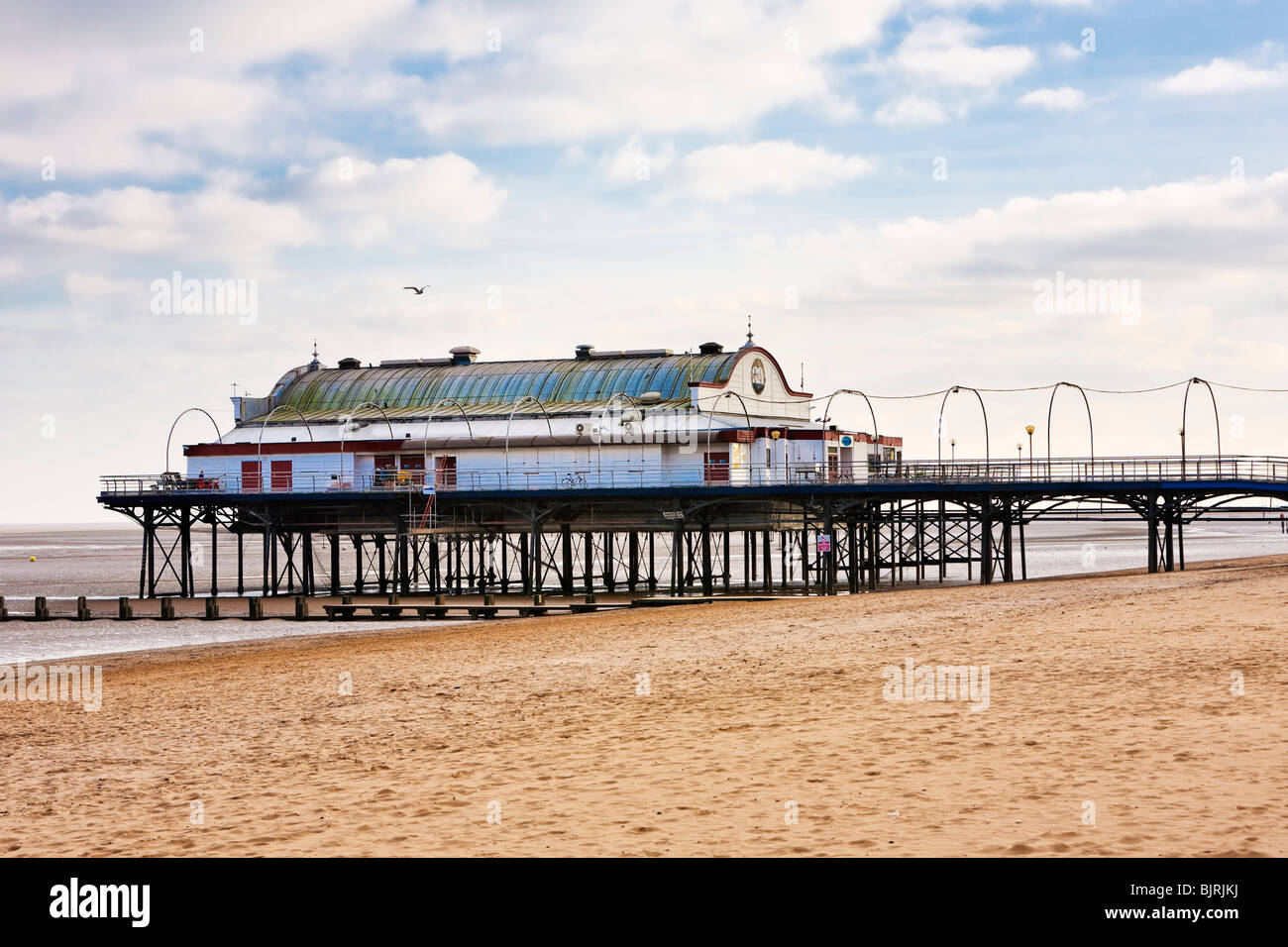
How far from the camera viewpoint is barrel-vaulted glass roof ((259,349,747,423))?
190 feet

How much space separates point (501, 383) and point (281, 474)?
1075 cm

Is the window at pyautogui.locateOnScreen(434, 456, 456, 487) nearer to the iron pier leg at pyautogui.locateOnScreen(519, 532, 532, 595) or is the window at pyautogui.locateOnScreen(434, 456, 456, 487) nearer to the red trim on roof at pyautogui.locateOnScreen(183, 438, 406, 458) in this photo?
the red trim on roof at pyautogui.locateOnScreen(183, 438, 406, 458)

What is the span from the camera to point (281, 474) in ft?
190

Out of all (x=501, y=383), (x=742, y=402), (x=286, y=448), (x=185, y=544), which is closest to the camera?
(x=742, y=402)

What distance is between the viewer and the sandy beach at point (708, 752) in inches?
433

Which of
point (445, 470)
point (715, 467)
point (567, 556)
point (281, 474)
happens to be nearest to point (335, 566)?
point (281, 474)

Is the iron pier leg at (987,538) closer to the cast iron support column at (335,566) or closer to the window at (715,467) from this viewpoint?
the window at (715,467)

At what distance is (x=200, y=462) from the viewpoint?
58812 millimetres

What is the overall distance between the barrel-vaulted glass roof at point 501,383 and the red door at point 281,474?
4.77 metres

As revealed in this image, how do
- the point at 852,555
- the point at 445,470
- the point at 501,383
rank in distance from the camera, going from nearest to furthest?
the point at 852,555, the point at 445,470, the point at 501,383

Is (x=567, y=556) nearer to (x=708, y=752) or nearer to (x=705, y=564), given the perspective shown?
(x=705, y=564)

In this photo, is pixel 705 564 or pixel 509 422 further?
pixel 509 422
